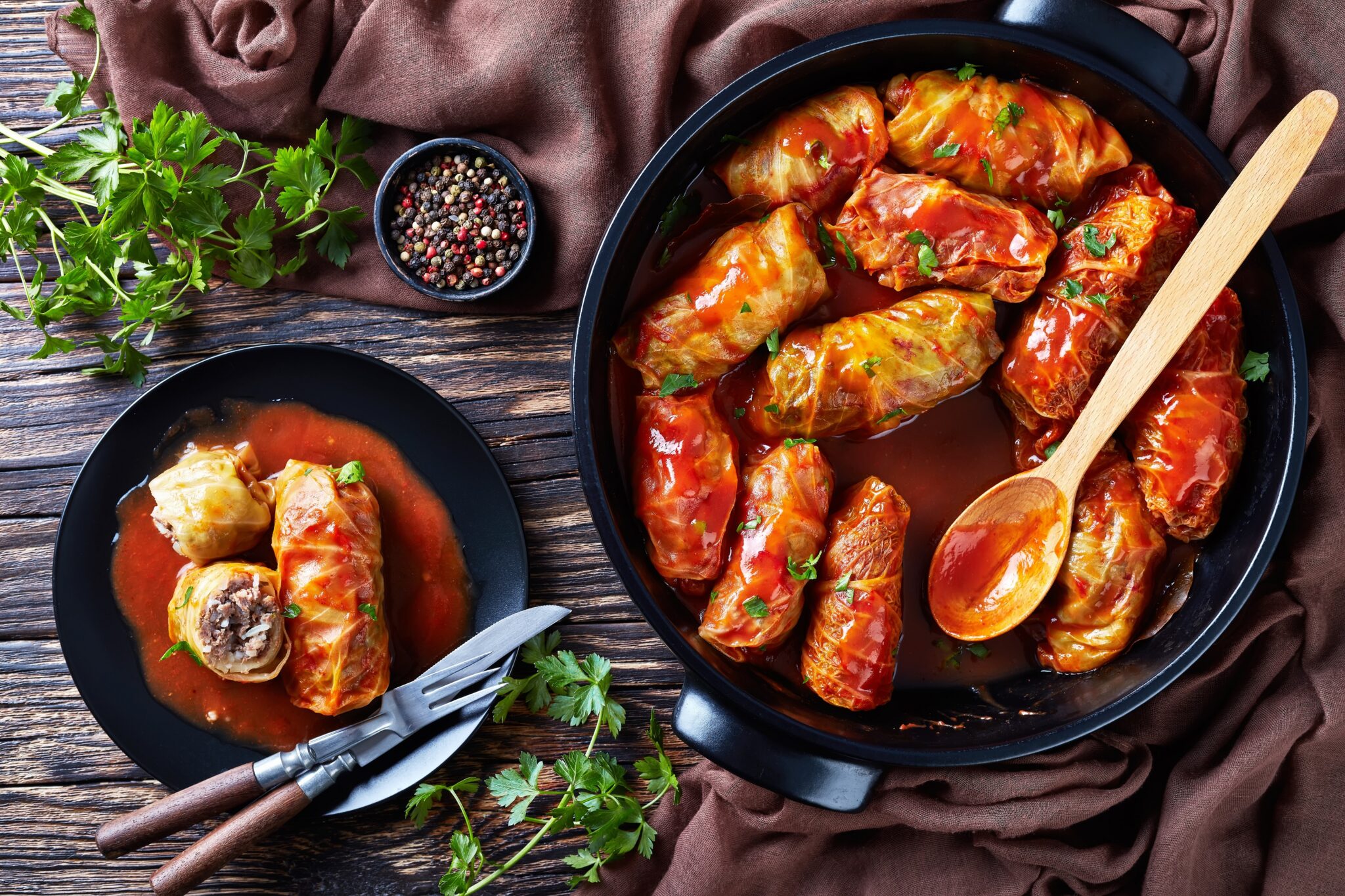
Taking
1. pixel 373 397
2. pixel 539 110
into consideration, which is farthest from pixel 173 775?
pixel 539 110

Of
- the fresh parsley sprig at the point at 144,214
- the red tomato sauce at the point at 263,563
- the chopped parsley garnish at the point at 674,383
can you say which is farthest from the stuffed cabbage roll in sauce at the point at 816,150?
the red tomato sauce at the point at 263,563

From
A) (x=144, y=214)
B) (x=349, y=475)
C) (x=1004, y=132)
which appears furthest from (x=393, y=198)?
(x=1004, y=132)

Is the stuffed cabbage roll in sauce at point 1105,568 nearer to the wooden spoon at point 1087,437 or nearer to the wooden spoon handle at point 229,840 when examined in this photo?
the wooden spoon at point 1087,437

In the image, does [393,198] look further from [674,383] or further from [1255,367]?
[1255,367]

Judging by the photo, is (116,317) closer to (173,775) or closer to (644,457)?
(173,775)

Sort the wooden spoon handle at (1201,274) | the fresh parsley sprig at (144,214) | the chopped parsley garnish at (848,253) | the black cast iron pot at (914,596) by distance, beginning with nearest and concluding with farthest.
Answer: the wooden spoon handle at (1201,274)
the black cast iron pot at (914,596)
the chopped parsley garnish at (848,253)
the fresh parsley sprig at (144,214)

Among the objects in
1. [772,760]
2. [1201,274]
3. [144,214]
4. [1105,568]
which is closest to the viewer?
[1201,274]
